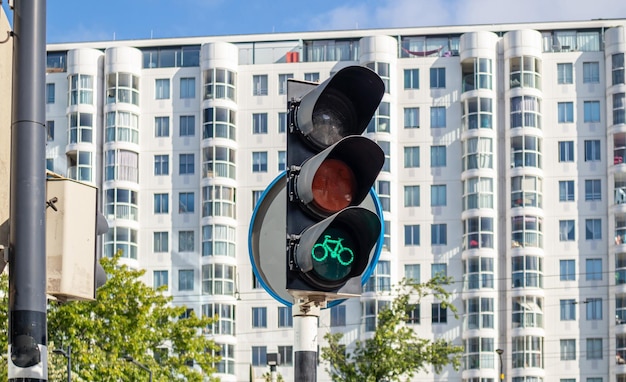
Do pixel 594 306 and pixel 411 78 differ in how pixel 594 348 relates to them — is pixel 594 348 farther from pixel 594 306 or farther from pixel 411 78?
pixel 411 78

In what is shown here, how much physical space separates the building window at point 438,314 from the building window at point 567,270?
6.91 metres

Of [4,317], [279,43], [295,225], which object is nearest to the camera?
[295,225]

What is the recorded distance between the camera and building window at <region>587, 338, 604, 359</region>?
78.4 metres

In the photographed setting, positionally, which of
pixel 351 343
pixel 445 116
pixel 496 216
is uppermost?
pixel 445 116

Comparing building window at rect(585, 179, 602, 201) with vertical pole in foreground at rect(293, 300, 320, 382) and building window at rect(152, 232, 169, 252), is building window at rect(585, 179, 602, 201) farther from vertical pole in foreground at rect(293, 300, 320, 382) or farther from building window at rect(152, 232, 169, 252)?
vertical pole in foreground at rect(293, 300, 320, 382)

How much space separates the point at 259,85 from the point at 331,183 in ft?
255

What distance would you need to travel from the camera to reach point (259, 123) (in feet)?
276

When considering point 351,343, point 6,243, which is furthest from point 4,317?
point 6,243

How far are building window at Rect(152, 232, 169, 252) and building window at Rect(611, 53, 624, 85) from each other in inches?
1079

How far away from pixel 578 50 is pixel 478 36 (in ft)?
19.7

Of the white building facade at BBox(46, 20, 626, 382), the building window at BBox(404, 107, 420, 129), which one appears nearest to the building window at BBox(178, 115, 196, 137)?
the white building facade at BBox(46, 20, 626, 382)

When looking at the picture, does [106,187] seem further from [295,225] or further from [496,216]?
[295,225]

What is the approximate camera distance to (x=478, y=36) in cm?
8250

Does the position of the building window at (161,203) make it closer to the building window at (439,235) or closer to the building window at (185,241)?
the building window at (185,241)
